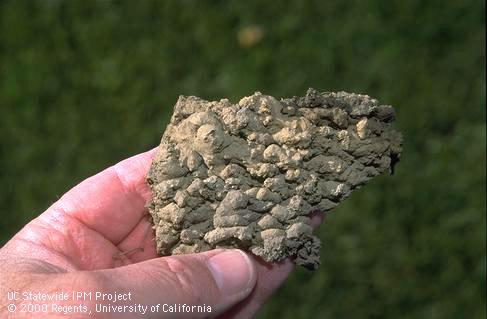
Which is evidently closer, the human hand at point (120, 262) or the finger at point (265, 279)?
the human hand at point (120, 262)

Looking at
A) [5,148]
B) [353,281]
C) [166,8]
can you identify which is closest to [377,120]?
[353,281]

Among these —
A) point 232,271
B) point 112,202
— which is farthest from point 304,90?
point 232,271

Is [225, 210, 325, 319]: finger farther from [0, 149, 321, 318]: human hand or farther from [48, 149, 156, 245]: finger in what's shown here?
[48, 149, 156, 245]: finger

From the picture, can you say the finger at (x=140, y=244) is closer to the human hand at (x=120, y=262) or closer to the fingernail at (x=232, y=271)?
the human hand at (x=120, y=262)

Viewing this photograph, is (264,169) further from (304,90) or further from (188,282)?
(304,90)

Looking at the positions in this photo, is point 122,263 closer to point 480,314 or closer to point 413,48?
point 480,314

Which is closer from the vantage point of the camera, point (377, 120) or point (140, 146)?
point (377, 120)

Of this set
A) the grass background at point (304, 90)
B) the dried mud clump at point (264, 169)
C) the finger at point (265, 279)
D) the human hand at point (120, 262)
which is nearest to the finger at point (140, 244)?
the human hand at point (120, 262)
